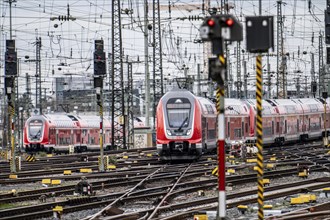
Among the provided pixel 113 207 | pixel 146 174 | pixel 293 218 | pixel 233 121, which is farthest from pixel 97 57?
pixel 293 218

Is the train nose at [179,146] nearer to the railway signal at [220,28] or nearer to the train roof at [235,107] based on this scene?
the train roof at [235,107]

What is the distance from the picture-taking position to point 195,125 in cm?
3922

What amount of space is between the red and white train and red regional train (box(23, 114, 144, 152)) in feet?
54.0

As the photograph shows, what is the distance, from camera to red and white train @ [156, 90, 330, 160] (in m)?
39.2

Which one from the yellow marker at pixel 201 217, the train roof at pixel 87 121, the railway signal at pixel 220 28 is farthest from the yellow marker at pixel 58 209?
the train roof at pixel 87 121

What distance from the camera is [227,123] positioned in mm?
48438

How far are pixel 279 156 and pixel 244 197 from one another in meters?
21.8

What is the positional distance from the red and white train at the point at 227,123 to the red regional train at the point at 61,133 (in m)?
16.4

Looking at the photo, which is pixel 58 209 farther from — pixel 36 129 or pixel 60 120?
pixel 60 120

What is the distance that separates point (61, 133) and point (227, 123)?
22.4 meters

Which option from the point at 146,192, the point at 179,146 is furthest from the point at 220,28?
the point at 179,146

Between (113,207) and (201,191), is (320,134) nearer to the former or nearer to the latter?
(201,191)

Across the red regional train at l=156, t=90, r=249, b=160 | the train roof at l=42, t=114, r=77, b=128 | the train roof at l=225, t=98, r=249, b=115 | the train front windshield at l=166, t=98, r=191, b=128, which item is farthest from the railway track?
the train roof at l=42, t=114, r=77, b=128

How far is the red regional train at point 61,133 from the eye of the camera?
64.0 metres
